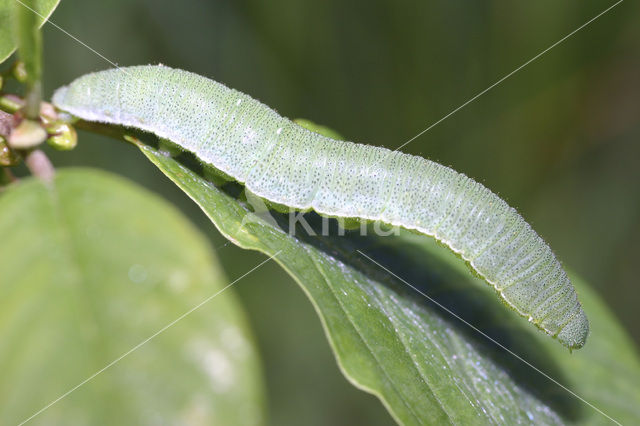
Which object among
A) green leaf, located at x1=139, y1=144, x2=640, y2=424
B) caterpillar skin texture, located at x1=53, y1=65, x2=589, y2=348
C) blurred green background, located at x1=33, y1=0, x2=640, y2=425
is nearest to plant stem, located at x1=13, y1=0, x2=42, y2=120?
green leaf, located at x1=139, y1=144, x2=640, y2=424

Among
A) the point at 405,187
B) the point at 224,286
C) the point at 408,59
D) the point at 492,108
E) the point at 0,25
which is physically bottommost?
the point at 492,108

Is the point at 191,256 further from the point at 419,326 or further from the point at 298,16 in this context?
the point at 298,16

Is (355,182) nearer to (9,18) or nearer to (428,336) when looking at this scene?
(428,336)

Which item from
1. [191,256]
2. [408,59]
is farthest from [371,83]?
[191,256]

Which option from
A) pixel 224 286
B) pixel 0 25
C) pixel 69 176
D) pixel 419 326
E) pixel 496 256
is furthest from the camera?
pixel 496 256

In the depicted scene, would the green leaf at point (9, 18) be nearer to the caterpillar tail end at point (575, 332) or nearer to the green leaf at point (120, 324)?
the green leaf at point (120, 324)

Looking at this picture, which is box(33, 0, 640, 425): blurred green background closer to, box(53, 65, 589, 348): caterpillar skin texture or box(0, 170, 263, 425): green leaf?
box(53, 65, 589, 348): caterpillar skin texture
